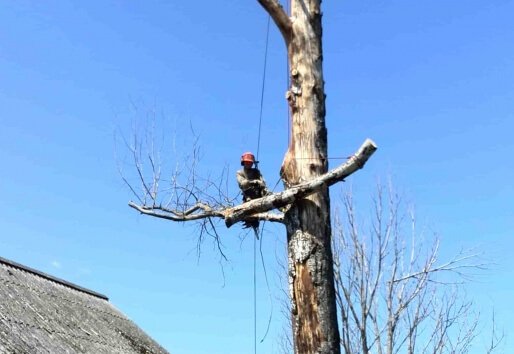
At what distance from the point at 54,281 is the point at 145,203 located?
7.13 metres

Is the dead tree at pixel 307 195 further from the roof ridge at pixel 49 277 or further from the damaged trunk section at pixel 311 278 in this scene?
the roof ridge at pixel 49 277

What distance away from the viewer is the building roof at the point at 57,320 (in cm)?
748

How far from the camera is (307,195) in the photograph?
3.76 metres

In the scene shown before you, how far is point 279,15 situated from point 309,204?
1192mm

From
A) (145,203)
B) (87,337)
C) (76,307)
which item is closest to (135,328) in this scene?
(76,307)

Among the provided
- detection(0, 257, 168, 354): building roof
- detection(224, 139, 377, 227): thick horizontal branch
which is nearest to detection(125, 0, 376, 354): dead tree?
detection(224, 139, 377, 227): thick horizontal branch

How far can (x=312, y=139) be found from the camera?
12.7 ft

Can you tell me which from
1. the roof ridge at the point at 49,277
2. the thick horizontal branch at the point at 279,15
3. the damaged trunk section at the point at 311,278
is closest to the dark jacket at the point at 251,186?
the damaged trunk section at the point at 311,278

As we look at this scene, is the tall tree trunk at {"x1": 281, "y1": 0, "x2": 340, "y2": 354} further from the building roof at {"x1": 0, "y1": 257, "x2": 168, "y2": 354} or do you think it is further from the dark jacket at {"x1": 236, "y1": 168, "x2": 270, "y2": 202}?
the building roof at {"x1": 0, "y1": 257, "x2": 168, "y2": 354}

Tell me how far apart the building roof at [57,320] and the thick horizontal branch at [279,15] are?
4.62m

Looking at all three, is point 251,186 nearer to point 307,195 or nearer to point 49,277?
point 307,195

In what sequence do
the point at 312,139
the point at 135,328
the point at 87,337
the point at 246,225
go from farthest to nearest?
1. the point at 135,328
2. the point at 87,337
3. the point at 246,225
4. the point at 312,139

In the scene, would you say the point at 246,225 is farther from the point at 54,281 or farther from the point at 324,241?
the point at 54,281

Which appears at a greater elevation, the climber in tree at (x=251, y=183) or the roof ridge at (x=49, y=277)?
the roof ridge at (x=49, y=277)
